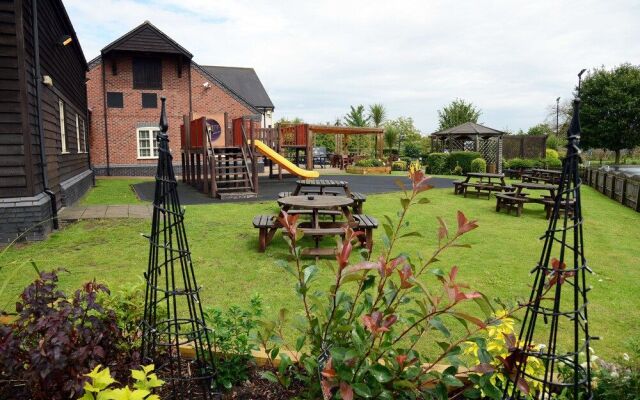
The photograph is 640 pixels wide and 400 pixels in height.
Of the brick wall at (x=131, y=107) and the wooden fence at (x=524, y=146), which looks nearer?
the brick wall at (x=131, y=107)

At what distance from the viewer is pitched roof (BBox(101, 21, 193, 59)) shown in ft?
64.5

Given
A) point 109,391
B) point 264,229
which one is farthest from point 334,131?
point 109,391

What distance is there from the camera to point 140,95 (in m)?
20.5

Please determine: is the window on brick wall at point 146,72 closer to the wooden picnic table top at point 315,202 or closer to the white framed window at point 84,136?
the white framed window at point 84,136

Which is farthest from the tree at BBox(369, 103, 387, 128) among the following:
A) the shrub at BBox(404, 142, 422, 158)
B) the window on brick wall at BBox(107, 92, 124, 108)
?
the window on brick wall at BBox(107, 92, 124, 108)

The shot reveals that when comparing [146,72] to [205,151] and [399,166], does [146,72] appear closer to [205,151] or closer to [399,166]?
[205,151]

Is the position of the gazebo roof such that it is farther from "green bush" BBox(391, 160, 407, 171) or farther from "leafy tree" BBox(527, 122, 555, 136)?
"leafy tree" BBox(527, 122, 555, 136)

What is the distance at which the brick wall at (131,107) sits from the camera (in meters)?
20.0

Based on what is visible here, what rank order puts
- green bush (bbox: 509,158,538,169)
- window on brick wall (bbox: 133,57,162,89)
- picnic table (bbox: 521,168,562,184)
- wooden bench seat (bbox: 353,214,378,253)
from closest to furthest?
wooden bench seat (bbox: 353,214,378,253) < picnic table (bbox: 521,168,562,184) < window on brick wall (bbox: 133,57,162,89) < green bush (bbox: 509,158,538,169)

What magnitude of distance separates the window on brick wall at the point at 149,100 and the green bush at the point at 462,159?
15.0 m

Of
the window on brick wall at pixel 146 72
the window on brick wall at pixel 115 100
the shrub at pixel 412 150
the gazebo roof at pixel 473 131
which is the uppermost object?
the window on brick wall at pixel 146 72

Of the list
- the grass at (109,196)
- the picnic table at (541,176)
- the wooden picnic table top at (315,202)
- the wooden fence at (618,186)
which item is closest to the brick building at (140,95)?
the grass at (109,196)

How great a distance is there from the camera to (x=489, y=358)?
1.82 meters

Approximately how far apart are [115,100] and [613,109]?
31.6 metres
